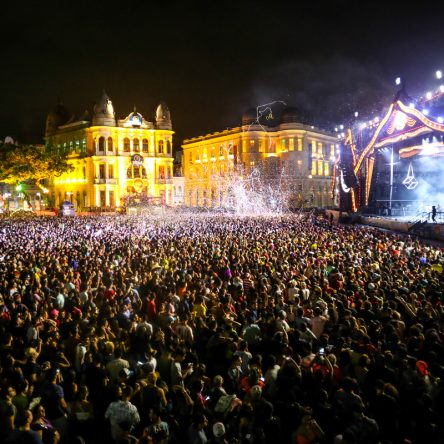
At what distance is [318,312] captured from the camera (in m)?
7.91

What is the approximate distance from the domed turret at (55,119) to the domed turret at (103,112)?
48.9ft

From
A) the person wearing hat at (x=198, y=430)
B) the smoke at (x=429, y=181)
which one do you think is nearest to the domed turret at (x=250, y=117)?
the smoke at (x=429, y=181)

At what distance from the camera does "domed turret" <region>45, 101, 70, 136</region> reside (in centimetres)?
7525

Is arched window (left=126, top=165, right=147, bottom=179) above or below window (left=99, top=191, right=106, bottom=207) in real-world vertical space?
above

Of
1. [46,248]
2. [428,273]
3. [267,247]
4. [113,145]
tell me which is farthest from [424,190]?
[113,145]

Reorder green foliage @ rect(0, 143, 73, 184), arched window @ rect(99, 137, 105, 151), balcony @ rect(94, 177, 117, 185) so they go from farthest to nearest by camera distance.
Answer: arched window @ rect(99, 137, 105, 151) → balcony @ rect(94, 177, 117, 185) → green foliage @ rect(0, 143, 73, 184)

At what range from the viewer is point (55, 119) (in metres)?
75.5

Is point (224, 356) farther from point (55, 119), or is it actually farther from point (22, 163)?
point (55, 119)

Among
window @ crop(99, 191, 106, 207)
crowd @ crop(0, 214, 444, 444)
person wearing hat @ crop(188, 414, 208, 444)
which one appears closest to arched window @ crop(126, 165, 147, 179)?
window @ crop(99, 191, 106, 207)

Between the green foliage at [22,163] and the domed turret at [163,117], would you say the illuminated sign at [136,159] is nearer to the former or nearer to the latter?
the domed turret at [163,117]

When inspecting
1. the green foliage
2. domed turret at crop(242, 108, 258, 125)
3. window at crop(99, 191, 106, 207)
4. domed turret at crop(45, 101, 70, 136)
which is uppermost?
domed turret at crop(45, 101, 70, 136)

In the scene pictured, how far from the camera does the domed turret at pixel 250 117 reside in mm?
64688

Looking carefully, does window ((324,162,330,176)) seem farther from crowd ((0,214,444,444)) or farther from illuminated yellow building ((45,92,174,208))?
crowd ((0,214,444,444))

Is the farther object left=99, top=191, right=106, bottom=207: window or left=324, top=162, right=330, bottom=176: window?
left=324, top=162, right=330, bottom=176: window
